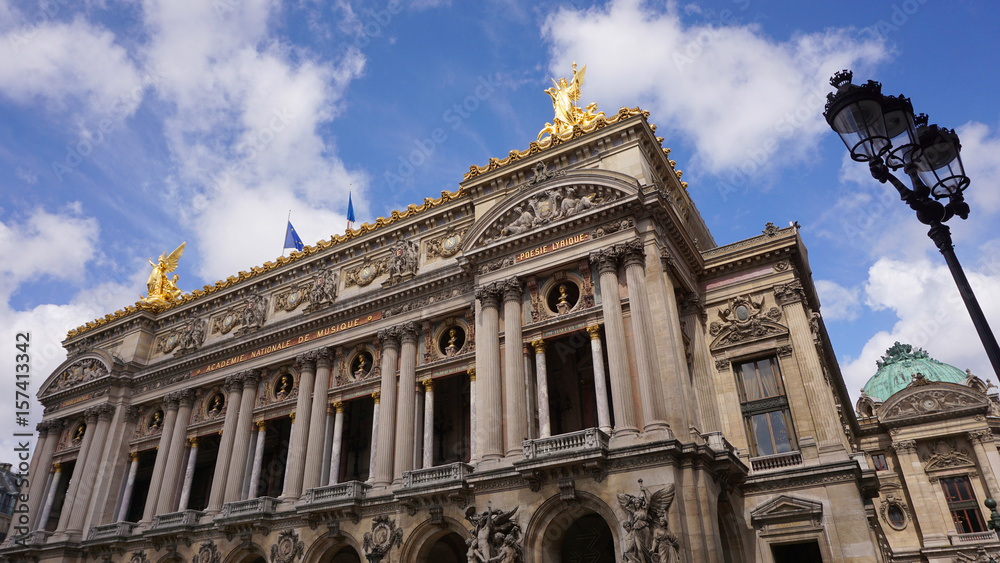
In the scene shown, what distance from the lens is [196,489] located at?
41219 mm

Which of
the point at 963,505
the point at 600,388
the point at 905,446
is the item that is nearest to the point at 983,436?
the point at 905,446

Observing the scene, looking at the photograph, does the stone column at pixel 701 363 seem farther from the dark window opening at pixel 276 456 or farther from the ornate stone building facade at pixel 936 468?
the ornate stone building facade at pixel 936 468

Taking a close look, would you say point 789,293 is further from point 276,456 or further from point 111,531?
point 111,531

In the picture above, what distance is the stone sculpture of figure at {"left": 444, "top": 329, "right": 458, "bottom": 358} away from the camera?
31.2 meters

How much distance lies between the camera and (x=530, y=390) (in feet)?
89.0

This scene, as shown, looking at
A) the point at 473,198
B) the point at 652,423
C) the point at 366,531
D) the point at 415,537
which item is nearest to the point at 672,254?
the point at 652,423

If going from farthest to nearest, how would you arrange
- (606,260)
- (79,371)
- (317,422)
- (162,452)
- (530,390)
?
(79,371), (162,452), (317,422), (530,390), (606,260)

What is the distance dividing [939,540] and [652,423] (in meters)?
36.5

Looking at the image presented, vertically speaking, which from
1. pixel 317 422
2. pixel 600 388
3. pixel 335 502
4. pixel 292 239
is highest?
pixel 292 239

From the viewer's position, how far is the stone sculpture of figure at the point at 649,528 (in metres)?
20.6

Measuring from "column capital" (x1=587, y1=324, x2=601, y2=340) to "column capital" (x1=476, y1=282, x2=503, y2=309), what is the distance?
4.47 meters

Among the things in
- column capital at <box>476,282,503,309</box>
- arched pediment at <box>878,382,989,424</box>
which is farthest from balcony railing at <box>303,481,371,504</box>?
arched pediment at <box>878,382,989,424</box>

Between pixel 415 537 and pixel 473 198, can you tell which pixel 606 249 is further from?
pixel 415 537

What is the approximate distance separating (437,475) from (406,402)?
465 centimetres
